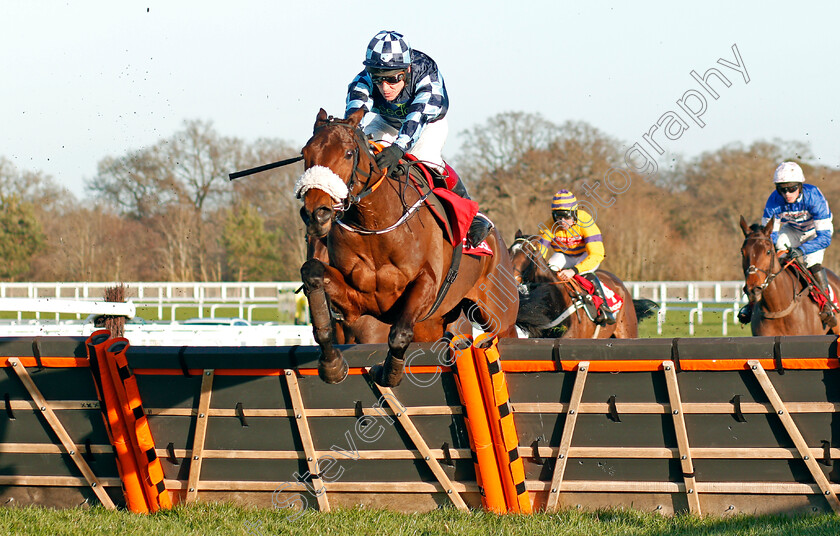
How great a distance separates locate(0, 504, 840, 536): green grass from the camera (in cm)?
449

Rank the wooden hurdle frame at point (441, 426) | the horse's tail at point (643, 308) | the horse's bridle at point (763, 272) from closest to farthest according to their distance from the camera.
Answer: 1. the wooden hurdle frame at point (441, 426)
2. the horse's bridle at point (763, 272)
3. the horse's tail at point (643, 308)

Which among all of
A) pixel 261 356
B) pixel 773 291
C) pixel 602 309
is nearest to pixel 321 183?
pixel 261 356

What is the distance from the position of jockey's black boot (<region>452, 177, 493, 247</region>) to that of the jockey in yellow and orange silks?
2.93 m

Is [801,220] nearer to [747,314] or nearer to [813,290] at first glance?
[813,290]

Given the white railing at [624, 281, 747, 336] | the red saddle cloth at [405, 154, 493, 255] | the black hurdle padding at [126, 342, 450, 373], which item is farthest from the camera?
the white railing at [624, 281, 747, 336]

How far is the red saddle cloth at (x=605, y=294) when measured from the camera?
352 inches

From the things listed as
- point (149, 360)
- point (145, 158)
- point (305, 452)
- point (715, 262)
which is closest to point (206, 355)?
point (149, 360)

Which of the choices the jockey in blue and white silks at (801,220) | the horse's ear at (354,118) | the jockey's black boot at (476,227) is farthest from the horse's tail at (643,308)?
the horse's ear at (354,118)

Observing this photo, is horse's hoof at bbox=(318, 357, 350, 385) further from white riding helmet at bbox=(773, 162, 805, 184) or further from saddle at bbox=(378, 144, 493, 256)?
white riding helmet at bbox=(773, 162, 805, 184)

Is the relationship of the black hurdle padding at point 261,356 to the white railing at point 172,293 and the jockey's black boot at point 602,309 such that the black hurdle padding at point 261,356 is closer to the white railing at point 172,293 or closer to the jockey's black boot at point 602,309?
the jockey's black boot at point 602,309

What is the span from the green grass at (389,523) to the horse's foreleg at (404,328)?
78cm

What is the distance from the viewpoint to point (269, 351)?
17.0ft

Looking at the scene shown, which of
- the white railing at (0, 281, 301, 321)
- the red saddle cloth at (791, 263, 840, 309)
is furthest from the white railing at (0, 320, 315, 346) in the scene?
the white railing at (0, 281, 301, 321)

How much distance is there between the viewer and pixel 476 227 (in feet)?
19.3
